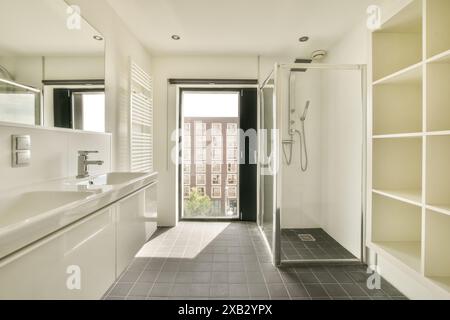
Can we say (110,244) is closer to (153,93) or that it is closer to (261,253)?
(261,253)

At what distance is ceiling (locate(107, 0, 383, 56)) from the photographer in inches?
87.7

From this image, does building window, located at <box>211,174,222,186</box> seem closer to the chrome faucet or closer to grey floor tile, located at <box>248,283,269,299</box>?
grey floor tile, located at <box>248,283,269,299</box>

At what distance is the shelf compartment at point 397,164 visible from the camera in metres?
1.71

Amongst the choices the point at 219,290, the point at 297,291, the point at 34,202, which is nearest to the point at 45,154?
the point at 34,202

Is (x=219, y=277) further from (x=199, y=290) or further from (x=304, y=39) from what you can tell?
(x=304, y=39)

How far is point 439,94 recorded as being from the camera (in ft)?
4.08

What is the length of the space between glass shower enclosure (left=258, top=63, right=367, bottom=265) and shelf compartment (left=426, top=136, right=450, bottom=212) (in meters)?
1.10

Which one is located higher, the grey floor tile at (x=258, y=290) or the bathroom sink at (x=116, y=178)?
the bathroom sink at (x=116, y=178)

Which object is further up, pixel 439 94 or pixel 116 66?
pixel 116 66

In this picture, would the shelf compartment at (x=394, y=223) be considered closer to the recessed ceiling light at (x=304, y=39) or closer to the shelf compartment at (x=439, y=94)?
the shelf compartment at (x=439, y=94)

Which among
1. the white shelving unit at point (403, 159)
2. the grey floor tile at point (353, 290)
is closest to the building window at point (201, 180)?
the grey floor tile at point (353, 290)

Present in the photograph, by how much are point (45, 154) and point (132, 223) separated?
0.63 meters

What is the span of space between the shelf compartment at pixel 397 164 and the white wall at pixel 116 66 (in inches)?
82.9

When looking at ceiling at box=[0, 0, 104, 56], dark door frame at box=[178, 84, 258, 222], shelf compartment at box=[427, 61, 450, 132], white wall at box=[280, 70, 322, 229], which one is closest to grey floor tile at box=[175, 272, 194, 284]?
white wall at box=[280, 70, 322, 229]
